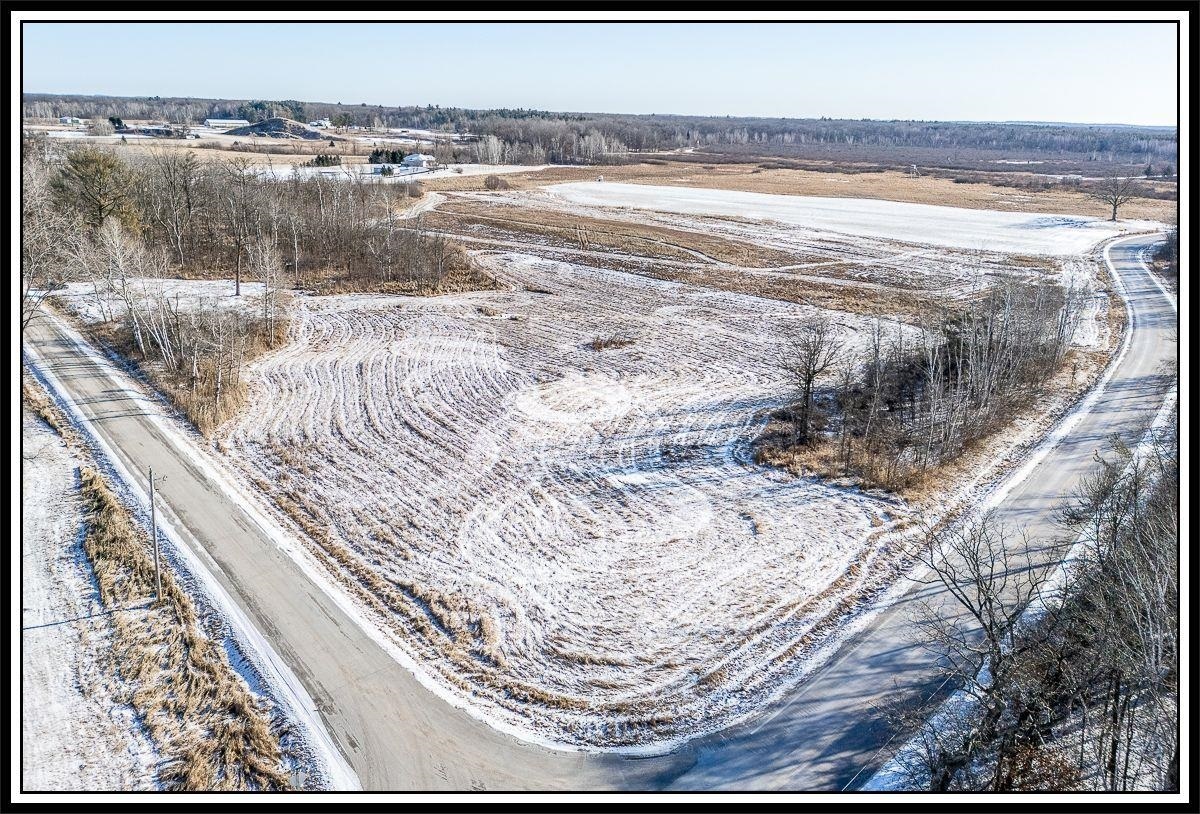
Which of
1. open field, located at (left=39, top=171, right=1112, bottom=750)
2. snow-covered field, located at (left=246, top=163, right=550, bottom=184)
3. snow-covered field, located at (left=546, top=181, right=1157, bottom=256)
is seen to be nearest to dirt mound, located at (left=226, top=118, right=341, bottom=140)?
snow-covered field, located at (left=246, top=163, right=550, bottom=184)

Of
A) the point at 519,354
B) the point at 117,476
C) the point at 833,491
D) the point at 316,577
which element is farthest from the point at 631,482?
the point at 117,476

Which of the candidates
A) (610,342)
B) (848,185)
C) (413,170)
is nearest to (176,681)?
(610,342)

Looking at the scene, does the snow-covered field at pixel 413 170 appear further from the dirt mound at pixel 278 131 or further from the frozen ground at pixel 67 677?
the frozen ground at pixel 67 677

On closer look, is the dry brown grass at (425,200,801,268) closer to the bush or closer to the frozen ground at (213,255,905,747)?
the bush

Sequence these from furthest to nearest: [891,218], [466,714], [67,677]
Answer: [891,218], [67,677], [466,714]

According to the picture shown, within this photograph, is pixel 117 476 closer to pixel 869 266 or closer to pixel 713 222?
pixel 869 266

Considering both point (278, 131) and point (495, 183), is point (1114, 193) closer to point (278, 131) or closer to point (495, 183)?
point (495, 183)
